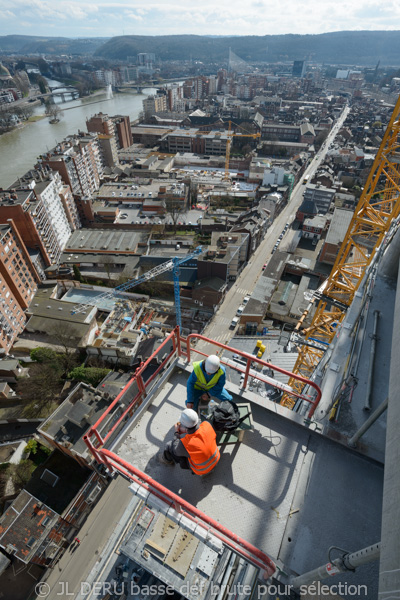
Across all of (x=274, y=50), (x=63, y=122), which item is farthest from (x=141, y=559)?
(x=274, y=50)

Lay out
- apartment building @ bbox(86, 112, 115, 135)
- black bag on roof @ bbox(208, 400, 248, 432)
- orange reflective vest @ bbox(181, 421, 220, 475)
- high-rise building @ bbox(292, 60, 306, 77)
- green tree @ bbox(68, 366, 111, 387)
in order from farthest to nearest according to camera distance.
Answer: high-rise building @ bbox(292, 60, 306, 77)
apartment building @ bbox(86, 112, 115, 135)
green tree @ bbox(68, 366, 111, 387)
black bag on roof @ bbox(208, 400, 248, 432)
orange reflective vest @ bbox(181, 421, 220, 475)

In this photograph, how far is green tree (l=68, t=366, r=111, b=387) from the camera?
15812 millimetres

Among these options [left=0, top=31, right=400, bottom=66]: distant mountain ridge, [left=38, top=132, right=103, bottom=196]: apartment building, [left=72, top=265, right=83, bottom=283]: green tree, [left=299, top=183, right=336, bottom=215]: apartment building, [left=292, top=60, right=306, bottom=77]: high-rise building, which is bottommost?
[left=72, top=265, right=83, bottom=283]: green tree

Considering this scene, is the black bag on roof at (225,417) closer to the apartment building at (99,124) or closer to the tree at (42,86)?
the apartment building at (99,124)

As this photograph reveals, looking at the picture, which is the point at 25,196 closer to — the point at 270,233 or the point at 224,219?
the point at 224,219

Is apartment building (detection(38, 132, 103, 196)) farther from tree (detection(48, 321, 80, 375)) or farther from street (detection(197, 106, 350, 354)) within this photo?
street (detection(197, 106, 350, 354))

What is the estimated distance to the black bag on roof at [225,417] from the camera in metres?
3.94

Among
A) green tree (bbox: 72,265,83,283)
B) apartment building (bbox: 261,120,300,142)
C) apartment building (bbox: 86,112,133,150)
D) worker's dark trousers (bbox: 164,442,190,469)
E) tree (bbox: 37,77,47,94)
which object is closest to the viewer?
worker's dark trousers (bbox: 164,442,190,469)

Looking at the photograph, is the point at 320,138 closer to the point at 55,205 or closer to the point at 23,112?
the point at 55,205

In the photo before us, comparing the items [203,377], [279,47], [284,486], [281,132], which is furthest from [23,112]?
[279,47]

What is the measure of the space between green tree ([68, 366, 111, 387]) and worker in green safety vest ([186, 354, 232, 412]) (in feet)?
42.5

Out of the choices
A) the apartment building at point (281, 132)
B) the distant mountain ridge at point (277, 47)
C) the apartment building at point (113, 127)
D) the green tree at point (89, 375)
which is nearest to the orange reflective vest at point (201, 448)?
the green tree at point (89, 375)

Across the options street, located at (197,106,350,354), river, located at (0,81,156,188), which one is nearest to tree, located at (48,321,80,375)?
street, located at (197,106,350,354)

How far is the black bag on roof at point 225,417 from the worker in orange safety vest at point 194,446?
0.38 meters
